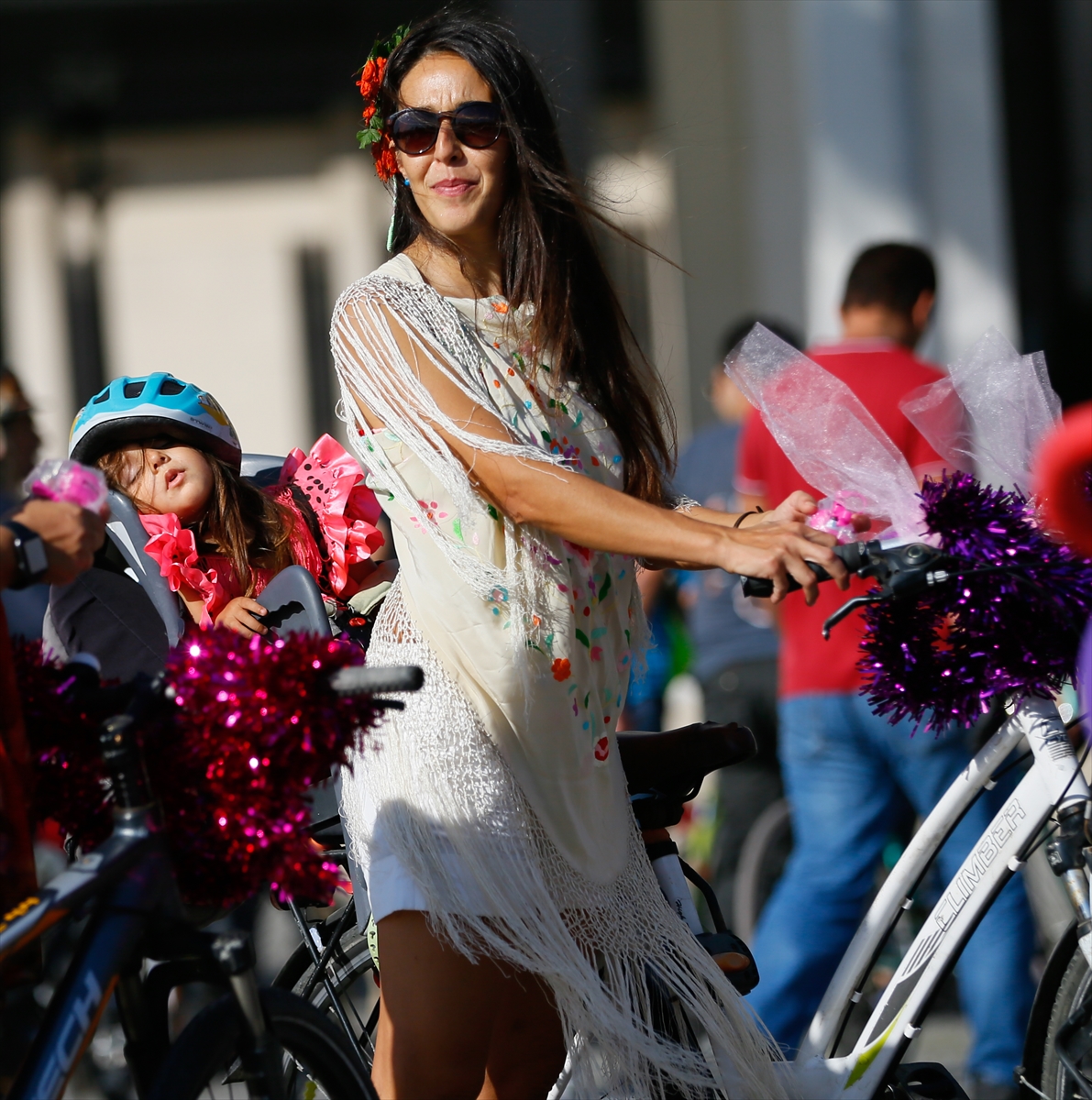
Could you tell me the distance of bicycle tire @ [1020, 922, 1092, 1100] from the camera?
2.28 meters

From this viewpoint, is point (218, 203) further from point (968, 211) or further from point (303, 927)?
point (303, 927)

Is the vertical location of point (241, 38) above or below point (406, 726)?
above

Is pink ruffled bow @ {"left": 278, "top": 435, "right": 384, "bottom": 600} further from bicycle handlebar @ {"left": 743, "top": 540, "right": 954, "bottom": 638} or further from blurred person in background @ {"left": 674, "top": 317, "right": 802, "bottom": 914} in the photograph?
blurred person in background @ {"left": 674, "top": 317, "right": 802, "bottom": 914}

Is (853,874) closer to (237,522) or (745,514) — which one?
(745,514)

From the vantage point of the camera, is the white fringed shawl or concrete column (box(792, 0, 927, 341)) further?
concrete column (box(792, 0, 927, 341))


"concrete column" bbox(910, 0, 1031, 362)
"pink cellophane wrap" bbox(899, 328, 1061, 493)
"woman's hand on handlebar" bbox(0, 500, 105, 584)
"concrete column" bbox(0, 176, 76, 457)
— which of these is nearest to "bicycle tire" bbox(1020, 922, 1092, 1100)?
"pink cellophane wrap" bbox(899, 328, 1061, 493)

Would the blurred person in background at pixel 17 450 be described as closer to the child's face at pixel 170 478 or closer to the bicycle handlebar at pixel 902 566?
the child's face at pixel 170 478

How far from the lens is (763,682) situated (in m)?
4.53

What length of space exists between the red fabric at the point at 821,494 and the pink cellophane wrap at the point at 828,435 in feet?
3.39

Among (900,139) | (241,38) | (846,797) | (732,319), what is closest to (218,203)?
(241,38)

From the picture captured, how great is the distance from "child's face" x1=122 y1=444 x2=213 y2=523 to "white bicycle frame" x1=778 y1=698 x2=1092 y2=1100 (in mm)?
1266

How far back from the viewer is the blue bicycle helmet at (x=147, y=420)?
2.28m

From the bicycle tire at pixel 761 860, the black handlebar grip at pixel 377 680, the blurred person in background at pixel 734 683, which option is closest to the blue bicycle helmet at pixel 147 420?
the black handlebar grip at pixel 377 680

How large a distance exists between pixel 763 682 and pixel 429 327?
2.80m
